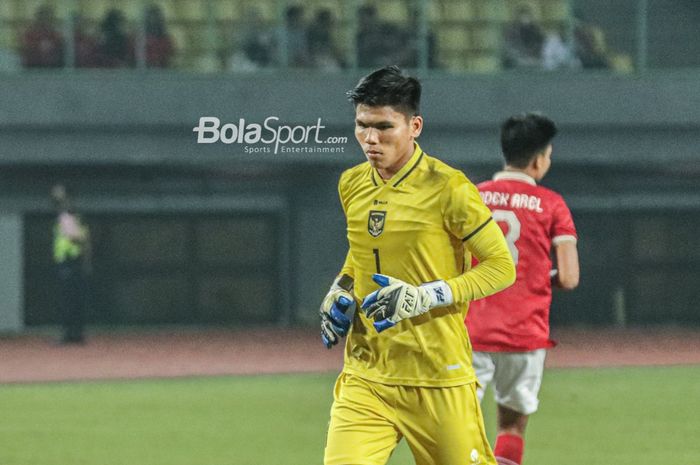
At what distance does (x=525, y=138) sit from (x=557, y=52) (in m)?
15.1

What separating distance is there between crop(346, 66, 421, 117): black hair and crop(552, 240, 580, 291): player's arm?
200 centimetres

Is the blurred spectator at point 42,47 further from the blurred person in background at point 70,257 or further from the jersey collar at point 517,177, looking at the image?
the jersey collar at point 517,177

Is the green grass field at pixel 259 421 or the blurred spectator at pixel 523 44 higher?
the blurred spectator at pixel 523 44

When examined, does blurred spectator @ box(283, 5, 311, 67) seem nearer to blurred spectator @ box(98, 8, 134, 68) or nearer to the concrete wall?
the concrete wall

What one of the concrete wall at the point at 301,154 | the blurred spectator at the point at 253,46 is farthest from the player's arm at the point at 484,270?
the blurred spectator at the point at 253,46

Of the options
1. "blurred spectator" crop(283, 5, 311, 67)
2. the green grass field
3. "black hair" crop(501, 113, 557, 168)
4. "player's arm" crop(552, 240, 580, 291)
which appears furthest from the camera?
"blurred spectator" crop(283, 5, 311, 67)

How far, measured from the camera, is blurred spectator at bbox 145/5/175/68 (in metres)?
20.9

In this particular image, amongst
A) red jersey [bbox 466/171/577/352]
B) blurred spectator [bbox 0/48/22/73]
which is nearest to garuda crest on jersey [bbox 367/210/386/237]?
red jersey [bbox 466/171/577/352]

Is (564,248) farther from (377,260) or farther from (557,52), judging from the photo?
(557,52)

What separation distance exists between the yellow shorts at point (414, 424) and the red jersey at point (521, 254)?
5.54 feet

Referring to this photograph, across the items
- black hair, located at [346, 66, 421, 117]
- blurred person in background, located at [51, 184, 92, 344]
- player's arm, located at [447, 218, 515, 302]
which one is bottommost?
blurred person in background, located at [51, 184, 92, 344]

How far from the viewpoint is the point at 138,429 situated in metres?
11.0

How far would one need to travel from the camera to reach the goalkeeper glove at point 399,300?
16.2 feet

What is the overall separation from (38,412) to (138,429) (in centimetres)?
166
